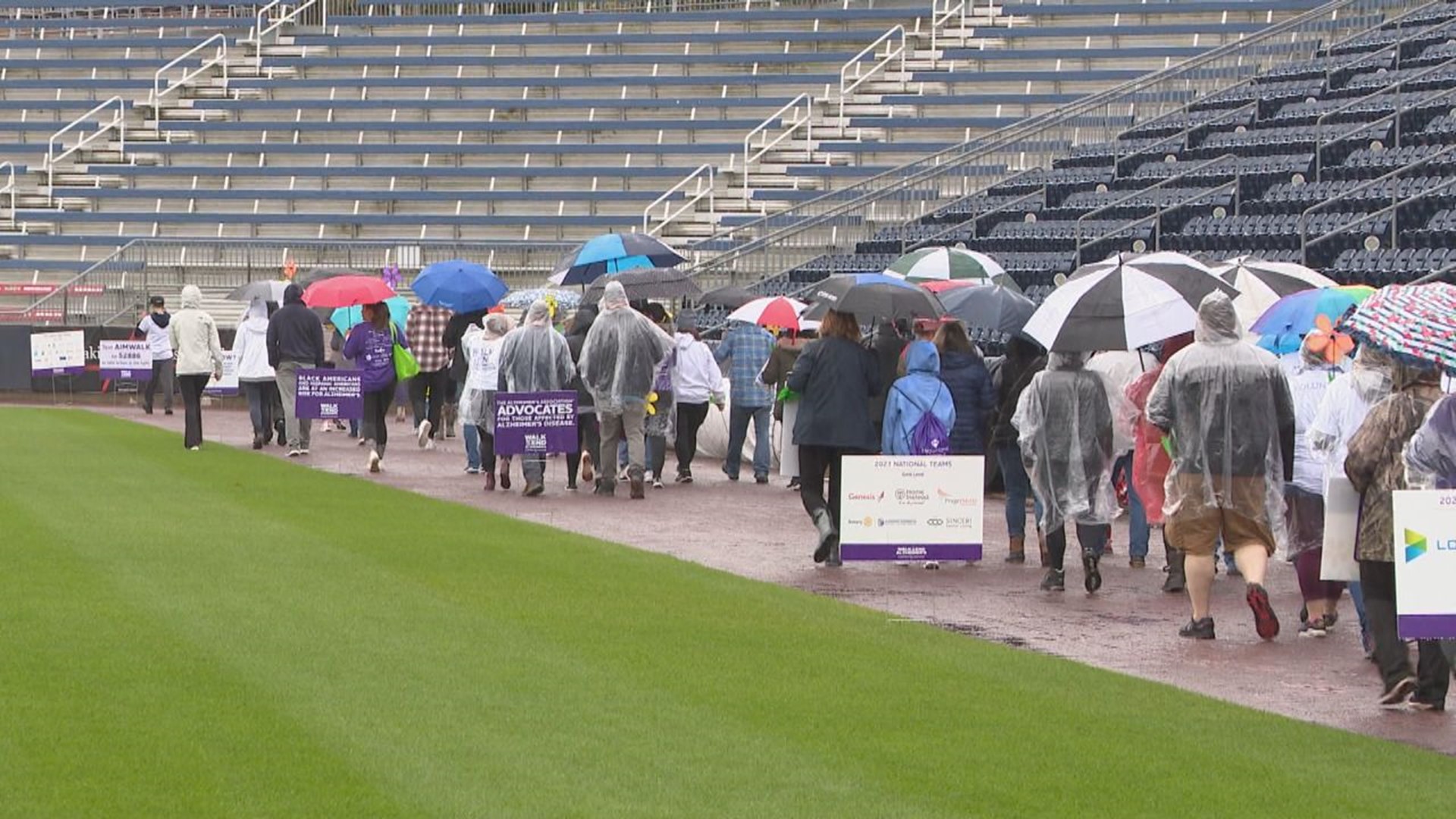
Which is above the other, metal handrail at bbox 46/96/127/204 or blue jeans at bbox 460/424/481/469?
metal handrail at bbox 46/96/127/204

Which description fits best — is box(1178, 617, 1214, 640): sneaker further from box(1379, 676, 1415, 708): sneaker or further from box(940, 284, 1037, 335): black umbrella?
box(940, 284, 1037, 335): black umbrella

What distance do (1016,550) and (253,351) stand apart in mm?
11975

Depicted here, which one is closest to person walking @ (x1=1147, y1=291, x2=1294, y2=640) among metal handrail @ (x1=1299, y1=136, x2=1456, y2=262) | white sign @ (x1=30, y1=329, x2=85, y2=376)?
metal handrail @ (x1=1299, y1=136, x2=1456, y2=262)

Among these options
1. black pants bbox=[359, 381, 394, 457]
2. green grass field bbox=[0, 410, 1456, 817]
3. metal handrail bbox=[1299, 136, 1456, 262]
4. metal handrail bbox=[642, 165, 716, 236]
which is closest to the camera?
green grass field bbox=[0, 410, 1456, 817]

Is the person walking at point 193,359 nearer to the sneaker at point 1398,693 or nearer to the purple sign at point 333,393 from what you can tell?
the purple sign at point 333,393

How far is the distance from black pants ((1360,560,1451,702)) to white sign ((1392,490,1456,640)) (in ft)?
2.10

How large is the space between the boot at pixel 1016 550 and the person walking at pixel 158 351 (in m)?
19.5

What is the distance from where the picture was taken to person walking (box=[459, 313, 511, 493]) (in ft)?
70.0

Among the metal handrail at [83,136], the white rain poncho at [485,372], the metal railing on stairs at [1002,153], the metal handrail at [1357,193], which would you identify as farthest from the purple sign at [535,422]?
the metal handrail at [83,136]

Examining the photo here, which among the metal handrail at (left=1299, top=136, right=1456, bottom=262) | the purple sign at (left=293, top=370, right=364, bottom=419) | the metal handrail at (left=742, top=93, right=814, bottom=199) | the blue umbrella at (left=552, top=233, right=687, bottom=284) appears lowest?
the purple sign at (left=293, top=370, right=364, bottom=419)

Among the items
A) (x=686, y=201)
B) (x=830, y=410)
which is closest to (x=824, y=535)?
(x=830, y=410)

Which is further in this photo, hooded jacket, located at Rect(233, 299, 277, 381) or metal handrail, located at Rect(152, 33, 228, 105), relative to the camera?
metal handrail, located at Rect(152, 33, 228, 105)

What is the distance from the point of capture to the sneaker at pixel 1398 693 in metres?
10.1

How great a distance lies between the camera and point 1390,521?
9781 millimetres
